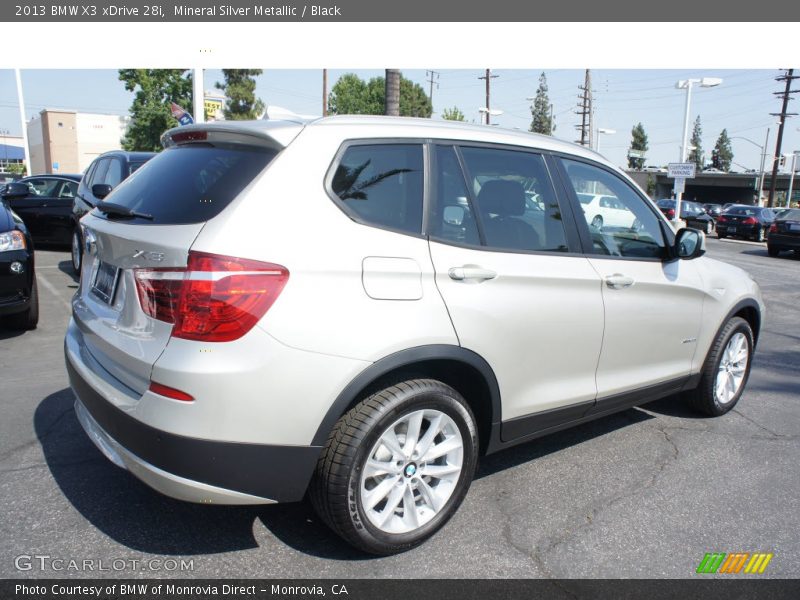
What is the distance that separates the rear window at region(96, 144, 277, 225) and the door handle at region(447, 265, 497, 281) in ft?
2.92

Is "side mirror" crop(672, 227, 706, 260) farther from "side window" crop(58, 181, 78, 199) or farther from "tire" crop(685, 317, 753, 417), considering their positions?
"side window" crop(58, 181, 78, 199)

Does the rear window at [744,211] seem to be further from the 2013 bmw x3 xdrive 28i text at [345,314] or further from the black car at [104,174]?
the 2013 bmw x3 xdrive 28i text at [345,314]

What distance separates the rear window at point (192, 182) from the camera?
241 centimetres

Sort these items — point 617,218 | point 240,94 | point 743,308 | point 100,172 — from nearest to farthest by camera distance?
1. point 617,218
2. point 743,308
3. point 100,172
4. point 240,94

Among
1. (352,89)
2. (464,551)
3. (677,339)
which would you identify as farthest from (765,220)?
(352,89)

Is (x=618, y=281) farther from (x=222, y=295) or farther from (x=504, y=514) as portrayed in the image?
(x=222, y=295)

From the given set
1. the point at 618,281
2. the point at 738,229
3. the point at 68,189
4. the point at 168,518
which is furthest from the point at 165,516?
the point at 738,229

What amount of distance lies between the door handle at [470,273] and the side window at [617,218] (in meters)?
0.93

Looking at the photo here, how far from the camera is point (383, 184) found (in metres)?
2.64

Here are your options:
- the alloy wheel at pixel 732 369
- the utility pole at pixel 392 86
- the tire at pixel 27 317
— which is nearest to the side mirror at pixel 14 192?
the tire at pixel 27 317

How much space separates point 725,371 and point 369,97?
65.7m

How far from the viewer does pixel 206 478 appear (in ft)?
7.34

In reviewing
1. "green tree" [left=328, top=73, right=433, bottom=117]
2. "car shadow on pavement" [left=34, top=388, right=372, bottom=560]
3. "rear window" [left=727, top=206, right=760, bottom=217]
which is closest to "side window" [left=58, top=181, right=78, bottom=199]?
"car shadow on pavement" [left=34, top=388, right=372, bottom=560]
